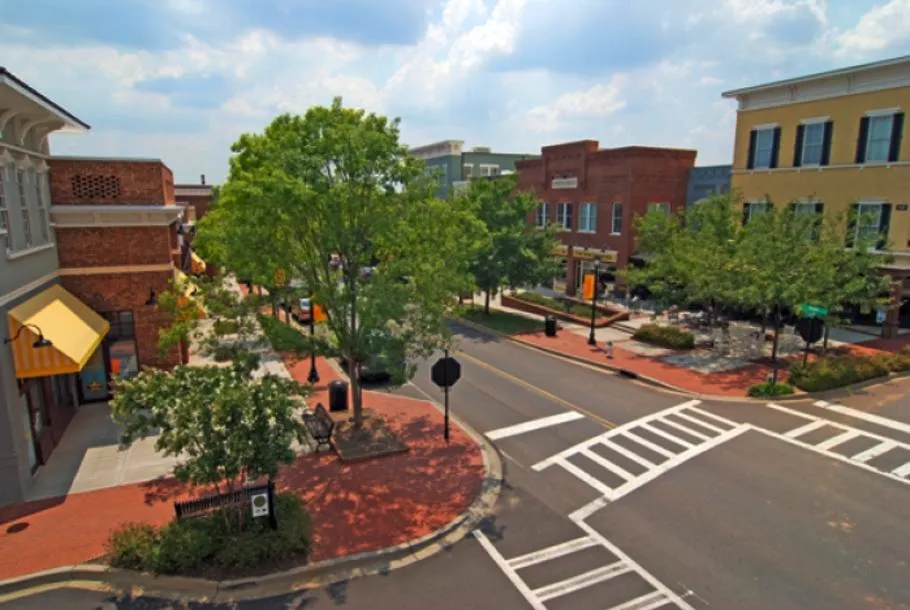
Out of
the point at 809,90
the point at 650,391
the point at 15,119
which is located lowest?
the point at 650,391

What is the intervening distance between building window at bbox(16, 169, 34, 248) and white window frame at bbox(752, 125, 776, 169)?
3219 cm

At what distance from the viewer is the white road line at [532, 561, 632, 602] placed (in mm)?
9352

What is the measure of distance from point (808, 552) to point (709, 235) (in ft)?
58.1

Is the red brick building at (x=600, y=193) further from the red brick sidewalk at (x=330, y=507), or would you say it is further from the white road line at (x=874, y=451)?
the red brick sidewalk at (x=330, y=507)

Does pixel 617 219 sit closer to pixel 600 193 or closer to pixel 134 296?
pixel 600 193

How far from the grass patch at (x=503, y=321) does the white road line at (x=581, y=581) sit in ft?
67.2

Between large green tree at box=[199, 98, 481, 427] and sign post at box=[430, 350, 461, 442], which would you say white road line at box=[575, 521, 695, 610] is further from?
large green tree at box=[199, 98, 481, 427]

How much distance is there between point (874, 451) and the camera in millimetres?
14711

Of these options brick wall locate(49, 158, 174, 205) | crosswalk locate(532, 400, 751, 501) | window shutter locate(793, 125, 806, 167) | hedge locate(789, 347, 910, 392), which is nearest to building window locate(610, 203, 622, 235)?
window shutter locate(793, 125, 806, 167)

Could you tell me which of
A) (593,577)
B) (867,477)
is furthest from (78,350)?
(867,477)

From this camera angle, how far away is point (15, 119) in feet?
45.9

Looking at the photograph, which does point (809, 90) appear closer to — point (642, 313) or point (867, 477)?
point (642, 313)

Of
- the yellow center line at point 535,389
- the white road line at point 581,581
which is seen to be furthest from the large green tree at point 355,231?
the white road line at point 581,581

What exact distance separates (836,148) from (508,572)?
1094 inches
